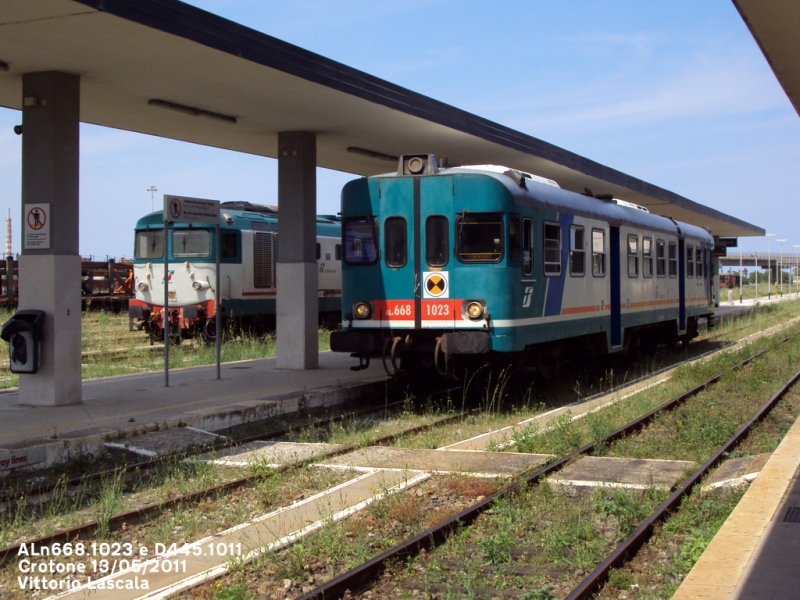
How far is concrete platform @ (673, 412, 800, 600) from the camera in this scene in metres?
4.77

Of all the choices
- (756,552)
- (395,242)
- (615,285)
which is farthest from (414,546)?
(615,285)

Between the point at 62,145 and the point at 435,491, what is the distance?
6.82 m

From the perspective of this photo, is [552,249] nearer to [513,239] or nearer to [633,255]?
[513,239]

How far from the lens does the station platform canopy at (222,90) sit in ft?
31.0

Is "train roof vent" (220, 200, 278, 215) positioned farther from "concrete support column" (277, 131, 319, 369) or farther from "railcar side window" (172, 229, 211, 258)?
"concrete support column" (277, 131, 319, 369)

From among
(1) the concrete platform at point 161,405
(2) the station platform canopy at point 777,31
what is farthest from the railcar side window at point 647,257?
(2) the station platform canopy at point 777,31

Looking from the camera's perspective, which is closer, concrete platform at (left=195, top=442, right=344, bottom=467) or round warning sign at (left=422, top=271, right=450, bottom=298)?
concrete platform at (left=195, top=442, right=344, bottom=467)

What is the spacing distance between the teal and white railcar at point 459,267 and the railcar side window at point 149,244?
1033 centimetres

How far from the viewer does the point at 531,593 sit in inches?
201

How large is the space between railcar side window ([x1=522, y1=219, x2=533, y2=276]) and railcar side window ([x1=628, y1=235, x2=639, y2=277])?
15.6 feet

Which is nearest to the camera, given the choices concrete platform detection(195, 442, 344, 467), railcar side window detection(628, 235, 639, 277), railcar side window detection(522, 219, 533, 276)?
concrete platform detection(195, 442, 344, 467)

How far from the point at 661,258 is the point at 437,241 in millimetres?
8280

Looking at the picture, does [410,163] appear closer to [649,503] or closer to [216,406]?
[216,406]

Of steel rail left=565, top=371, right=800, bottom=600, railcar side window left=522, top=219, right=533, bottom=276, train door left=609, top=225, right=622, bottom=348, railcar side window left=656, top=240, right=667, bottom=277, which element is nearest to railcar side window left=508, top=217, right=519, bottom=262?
railcar side window left=522, top=219, right=533, bottom=276
